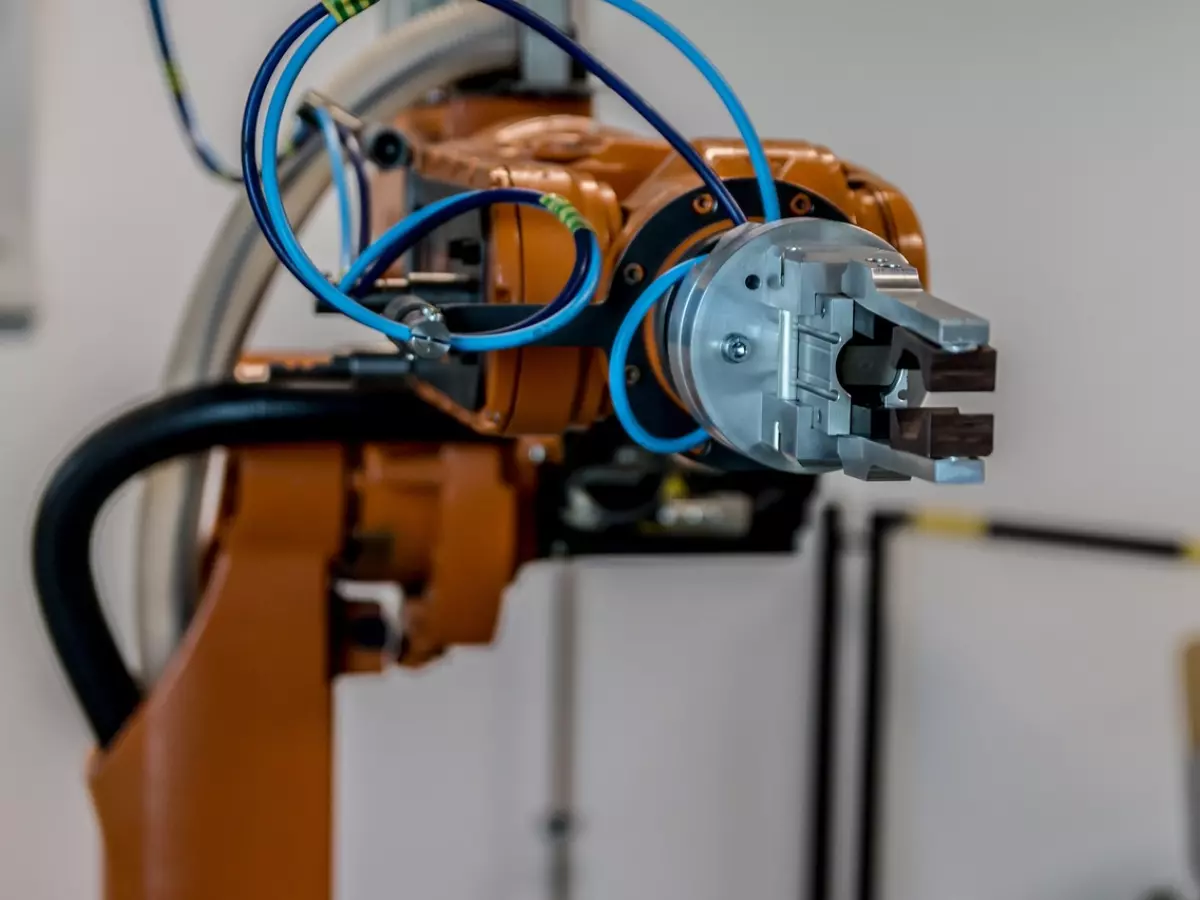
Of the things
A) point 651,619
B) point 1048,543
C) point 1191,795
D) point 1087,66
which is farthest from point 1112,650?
point 1087,66

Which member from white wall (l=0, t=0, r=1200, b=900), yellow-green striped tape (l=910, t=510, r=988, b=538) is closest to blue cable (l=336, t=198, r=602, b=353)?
white wall (l=0, t=0, r=1200, b=900)

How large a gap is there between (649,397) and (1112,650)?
3.22ft

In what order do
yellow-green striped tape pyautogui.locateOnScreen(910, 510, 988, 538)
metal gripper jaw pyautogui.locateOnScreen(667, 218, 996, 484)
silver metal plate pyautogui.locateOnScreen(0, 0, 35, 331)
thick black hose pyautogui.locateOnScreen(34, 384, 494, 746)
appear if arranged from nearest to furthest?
metal gripper jaw pyautogui.locateOnScreen(667, 218, 996, 484)
thick black hose pyautogui.locateOnScreen(34, 384, 494, 746)
silver metal plate pyautogui.locateOnScreen(0, 0, 35, 331)
yellow-green striped tape pyautogui.locateOnScreen(910, 510, 988, 538)

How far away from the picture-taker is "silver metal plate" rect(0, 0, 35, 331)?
0.99 m

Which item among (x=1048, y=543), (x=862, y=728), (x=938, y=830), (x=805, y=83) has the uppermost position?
(x=805, y=83)

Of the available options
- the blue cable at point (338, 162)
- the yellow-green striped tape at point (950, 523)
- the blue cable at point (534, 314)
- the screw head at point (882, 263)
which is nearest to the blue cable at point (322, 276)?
the blue cable at point (534, 314)

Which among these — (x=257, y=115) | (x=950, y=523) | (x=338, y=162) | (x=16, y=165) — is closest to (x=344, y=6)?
(x=257, y=115)

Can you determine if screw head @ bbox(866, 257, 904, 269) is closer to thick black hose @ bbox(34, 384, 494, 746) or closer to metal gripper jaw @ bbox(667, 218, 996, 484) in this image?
metal gripper jaw @ bbox(667, 218, 996, 484)

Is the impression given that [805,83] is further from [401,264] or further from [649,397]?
[649,397]

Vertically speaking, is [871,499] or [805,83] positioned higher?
[805,83]

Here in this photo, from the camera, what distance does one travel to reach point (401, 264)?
2.19 ft

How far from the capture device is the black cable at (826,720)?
1233 millimetres

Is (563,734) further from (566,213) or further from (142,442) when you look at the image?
(566,213)

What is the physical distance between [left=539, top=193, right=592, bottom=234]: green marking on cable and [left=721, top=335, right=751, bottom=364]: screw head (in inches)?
2.9
